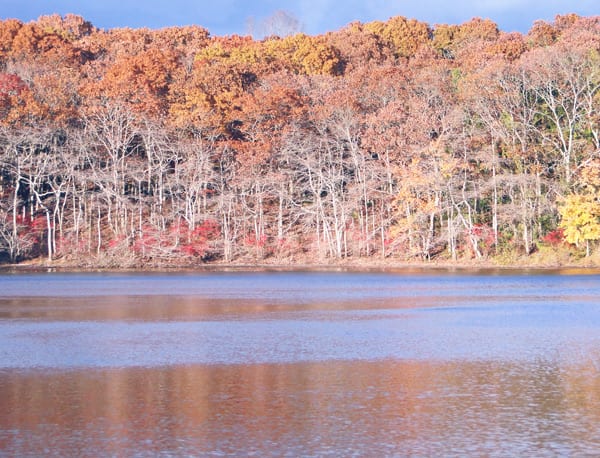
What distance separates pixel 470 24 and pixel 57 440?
9136 centimetres

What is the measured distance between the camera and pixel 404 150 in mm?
60531

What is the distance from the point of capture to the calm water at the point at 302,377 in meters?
12.7

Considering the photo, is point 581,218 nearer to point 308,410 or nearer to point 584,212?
point 584,212

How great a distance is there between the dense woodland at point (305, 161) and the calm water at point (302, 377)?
24.3 meters

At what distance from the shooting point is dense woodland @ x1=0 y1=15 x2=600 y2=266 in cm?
5741

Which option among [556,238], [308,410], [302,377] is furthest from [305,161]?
[308,410]

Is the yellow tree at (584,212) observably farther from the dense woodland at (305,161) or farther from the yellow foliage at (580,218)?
the dense woodland at (305,161)

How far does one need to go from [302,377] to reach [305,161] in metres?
45.8

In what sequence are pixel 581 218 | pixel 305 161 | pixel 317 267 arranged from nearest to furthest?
pixel 581 218 < pixel 317 267 < pixel 305 161

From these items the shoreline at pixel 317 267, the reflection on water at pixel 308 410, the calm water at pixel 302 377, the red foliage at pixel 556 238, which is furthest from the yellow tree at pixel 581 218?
the reflection on water at pixel 308 410

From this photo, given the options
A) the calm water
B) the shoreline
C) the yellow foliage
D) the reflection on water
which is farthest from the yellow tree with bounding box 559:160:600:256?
the reflection on water

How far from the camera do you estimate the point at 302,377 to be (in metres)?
17.5

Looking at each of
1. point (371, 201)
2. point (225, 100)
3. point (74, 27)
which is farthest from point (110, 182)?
point (74, 27)

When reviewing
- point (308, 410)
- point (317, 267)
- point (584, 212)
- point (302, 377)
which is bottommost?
point (308, 410)
